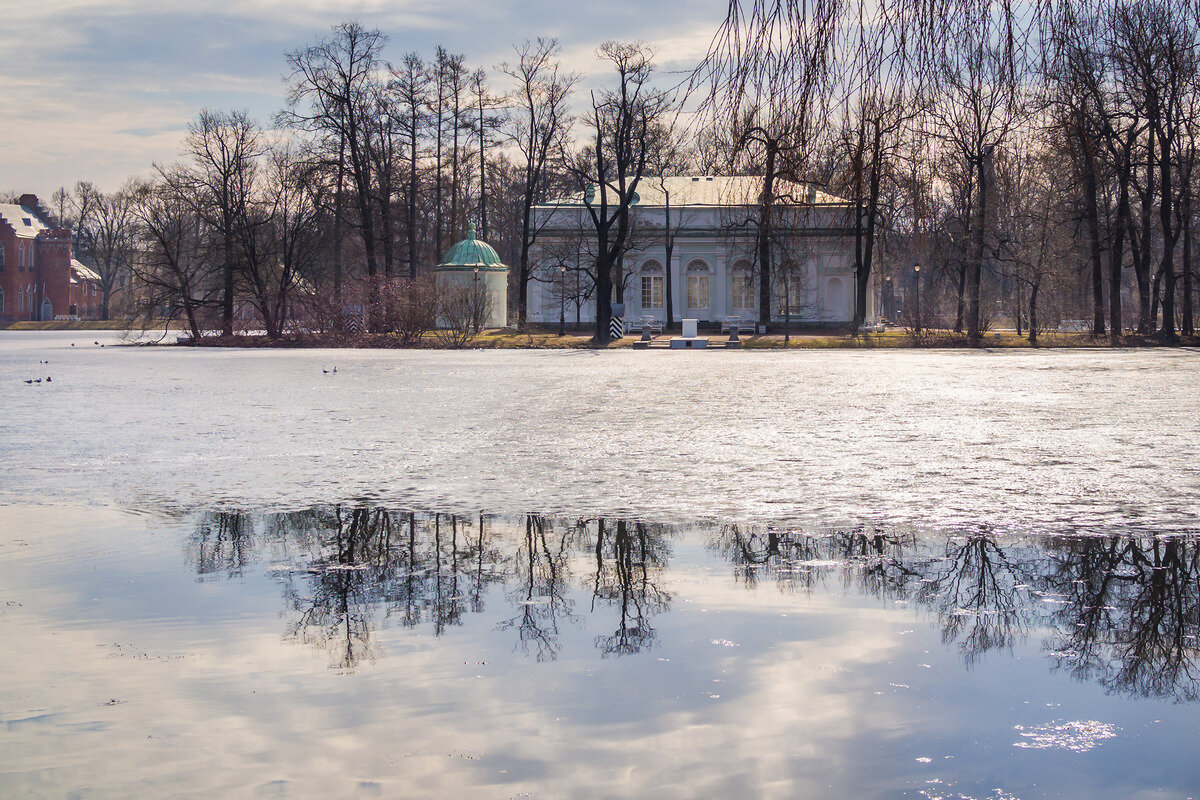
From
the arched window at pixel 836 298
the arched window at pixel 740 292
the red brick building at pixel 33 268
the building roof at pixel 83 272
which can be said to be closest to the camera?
the arched window at pixel 836 298

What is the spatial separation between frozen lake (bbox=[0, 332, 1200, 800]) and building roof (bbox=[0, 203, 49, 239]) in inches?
3842

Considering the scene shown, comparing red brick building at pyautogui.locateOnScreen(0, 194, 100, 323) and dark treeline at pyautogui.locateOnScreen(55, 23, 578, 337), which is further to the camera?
red brick building at pyautogui.locateOnScreen(0, 194, 100, 323)

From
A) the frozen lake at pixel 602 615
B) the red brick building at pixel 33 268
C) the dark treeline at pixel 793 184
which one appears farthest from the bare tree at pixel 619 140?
the red brick building at pixel 33 268

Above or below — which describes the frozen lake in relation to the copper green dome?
below

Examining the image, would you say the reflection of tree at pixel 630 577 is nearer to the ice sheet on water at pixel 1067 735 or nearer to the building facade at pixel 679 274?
the ice sheet on water at pixel 1067 735

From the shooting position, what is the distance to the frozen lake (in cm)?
360

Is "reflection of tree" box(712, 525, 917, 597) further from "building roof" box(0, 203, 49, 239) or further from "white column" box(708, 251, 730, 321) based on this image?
"building roof" box(0, 203, 49, 239)

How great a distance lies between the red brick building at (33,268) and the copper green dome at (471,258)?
179ft

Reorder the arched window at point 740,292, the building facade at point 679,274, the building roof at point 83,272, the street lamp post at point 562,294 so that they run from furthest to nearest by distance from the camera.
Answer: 1. the building roof at point 83,272
2. the arched window at point 740,292
3. the building facade at point 679,274
4. the street lamp post at point 562,294

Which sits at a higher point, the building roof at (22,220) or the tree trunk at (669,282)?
the building roof at (22,220)

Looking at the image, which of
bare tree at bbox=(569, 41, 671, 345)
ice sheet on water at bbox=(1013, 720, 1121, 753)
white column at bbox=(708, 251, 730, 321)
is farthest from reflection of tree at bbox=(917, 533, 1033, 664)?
white column at bbox=(708, 251, 730, 321)

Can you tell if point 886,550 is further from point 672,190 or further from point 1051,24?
point 672,190

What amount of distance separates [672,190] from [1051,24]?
2594 inches

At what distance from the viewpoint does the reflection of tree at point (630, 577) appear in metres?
4.99
